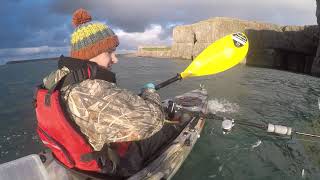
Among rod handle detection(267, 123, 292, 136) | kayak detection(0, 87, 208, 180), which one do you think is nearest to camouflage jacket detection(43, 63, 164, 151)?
kayak detection(0, 87, 208, 180)

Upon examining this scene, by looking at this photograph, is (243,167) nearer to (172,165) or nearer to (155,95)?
(172,165)

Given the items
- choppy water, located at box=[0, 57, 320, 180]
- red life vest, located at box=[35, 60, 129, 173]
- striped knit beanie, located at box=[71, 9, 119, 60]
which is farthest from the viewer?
choppy water, located at box=[0, 57, 320, 180]

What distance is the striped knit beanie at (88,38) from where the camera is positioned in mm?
4027

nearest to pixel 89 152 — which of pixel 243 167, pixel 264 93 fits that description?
pixel 243 167

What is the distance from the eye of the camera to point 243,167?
25.1 ft

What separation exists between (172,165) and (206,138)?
296 cm

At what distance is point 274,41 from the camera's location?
4784cm

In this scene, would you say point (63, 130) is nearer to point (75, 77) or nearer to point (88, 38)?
point (75, 77)

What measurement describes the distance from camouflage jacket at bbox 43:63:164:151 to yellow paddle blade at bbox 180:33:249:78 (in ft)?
17.2

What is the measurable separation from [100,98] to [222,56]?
19.8ft

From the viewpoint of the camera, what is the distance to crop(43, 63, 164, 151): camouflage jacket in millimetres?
3678

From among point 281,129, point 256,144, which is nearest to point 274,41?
point 256,144

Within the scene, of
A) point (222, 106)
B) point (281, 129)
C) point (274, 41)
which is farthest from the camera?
point (274, 41)

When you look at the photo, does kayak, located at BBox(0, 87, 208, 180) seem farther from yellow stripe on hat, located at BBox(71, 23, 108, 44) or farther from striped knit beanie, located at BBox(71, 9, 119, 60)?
yellow stripe on hat, located at BBox(71, 23, 108, 44)
